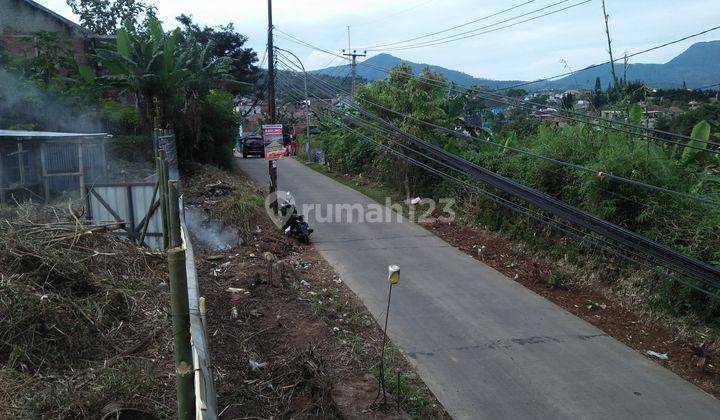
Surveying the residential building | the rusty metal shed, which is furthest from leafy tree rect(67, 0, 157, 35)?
the rusty metal shed

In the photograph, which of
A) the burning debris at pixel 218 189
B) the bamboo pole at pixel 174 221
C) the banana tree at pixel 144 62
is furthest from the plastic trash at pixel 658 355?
the banana tree at pixel 144 62

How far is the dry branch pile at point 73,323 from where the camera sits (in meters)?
4.45

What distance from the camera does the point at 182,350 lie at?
211 cm

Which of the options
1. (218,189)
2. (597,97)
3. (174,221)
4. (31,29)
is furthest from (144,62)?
(174,221)

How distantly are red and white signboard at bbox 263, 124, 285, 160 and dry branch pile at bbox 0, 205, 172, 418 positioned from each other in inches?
340

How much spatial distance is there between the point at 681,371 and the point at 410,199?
12.3 metres

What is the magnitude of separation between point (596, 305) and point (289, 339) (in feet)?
19.4

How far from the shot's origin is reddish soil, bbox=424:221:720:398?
7900 millimetres

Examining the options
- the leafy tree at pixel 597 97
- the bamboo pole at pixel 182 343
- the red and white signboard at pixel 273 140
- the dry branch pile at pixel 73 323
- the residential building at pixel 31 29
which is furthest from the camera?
the residential building at pixel 31 29

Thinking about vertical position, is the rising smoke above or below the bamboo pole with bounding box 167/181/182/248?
above

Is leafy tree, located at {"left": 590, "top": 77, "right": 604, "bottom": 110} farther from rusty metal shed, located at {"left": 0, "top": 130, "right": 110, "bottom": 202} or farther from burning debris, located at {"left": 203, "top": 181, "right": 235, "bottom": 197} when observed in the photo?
rusty metal shed, located at {"left": 0, "top": 130, "right": 110, "bottom": 202}

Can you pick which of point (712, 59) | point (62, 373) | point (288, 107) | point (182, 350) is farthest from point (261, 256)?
point (288, 107)

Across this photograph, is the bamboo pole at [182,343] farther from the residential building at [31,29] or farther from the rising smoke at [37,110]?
the residential building at [31,29]

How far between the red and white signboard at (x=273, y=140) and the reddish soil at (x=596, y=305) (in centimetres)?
574
